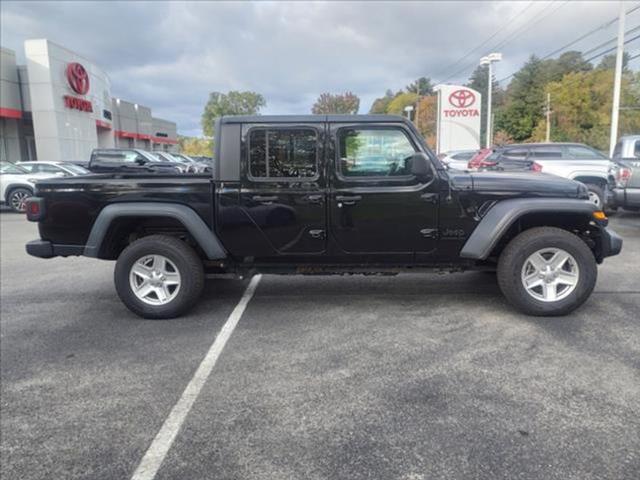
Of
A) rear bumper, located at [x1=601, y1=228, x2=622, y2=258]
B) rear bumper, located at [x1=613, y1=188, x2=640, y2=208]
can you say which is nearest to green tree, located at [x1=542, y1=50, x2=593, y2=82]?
rear bumper, located at [x1=613, y1=188, x2=640, y2=208]

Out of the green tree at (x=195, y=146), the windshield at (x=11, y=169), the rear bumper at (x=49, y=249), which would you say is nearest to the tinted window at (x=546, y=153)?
the rear bumper at (x=49, y=249)

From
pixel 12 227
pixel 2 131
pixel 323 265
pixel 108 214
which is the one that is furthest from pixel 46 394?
pixel 2 131

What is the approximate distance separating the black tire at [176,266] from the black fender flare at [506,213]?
2.63 metres

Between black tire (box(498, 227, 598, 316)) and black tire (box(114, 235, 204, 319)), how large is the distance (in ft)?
9.62

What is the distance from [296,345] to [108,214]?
2162 mm

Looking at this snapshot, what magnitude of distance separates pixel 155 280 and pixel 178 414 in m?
2.01

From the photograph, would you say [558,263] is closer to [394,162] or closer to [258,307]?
[394,162]

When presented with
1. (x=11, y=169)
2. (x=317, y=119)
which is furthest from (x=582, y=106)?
(x=317, y=119)

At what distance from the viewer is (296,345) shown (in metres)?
4.11

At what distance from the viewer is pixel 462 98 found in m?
27.9

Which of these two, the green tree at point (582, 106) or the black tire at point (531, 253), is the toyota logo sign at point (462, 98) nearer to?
the green tree at point (582, 106)

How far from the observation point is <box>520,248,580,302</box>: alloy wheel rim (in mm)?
4570

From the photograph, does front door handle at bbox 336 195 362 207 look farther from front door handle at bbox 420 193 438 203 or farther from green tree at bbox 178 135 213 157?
green tree at bbox 178 135 213 157

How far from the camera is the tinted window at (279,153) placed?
15.1ft
